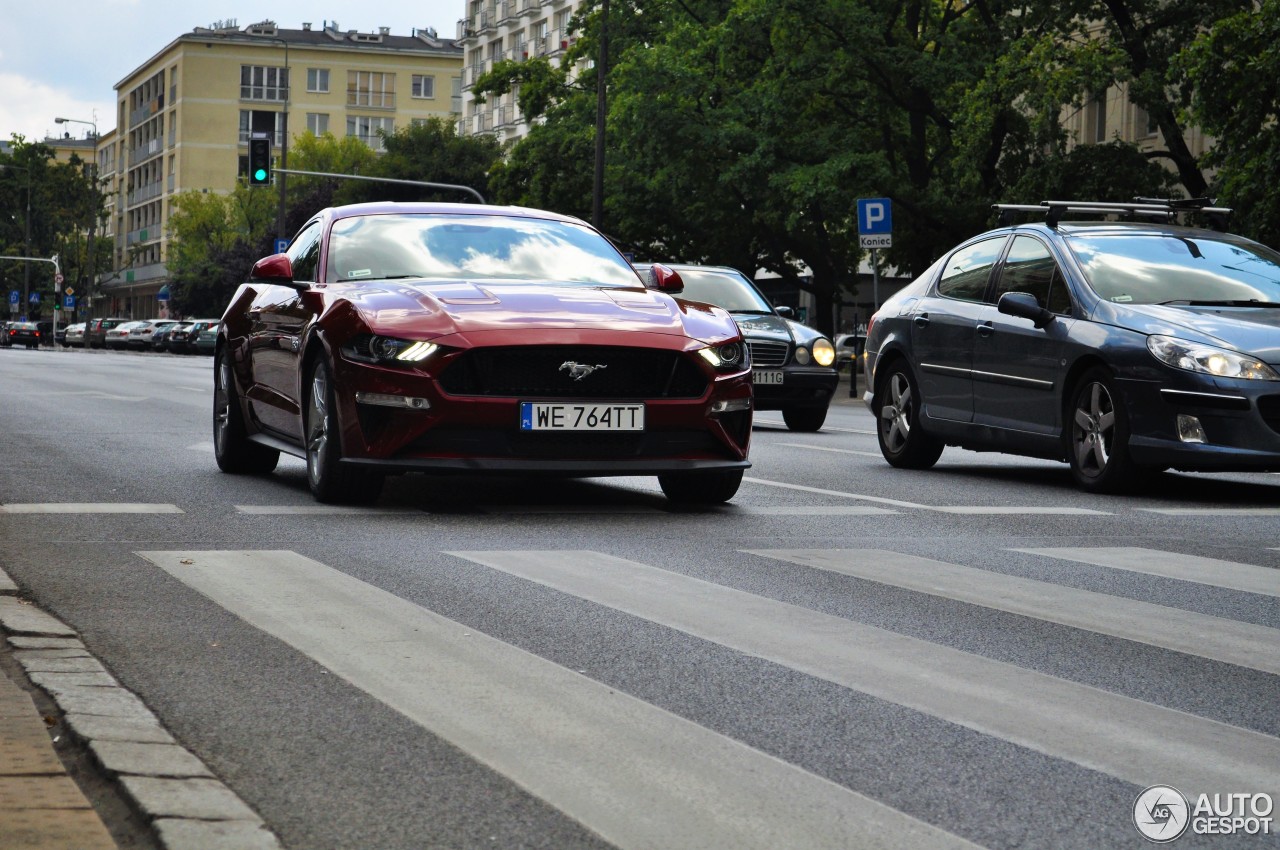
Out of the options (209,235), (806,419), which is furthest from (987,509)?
(209,235)

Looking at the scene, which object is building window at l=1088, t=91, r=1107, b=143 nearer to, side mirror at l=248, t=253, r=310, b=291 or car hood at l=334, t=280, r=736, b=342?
side mirror at l=248, t=253, r=310, b=291

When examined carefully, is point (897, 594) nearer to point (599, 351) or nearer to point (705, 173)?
point (599, 351)

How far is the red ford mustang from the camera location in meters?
8.98

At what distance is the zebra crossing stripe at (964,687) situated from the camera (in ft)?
13.7

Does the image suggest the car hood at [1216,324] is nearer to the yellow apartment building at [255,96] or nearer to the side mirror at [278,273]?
the side mirror at [278,273]

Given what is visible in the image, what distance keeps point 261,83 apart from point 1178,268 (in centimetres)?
12283

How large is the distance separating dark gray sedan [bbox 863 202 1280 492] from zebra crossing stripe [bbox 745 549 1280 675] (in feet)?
10.8

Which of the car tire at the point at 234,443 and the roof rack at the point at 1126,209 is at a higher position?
the roof rack at the point at 1126,209

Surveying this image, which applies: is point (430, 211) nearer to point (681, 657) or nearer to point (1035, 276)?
point (1035, 276)

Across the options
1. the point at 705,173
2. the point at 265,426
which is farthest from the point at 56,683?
the point at 705,173

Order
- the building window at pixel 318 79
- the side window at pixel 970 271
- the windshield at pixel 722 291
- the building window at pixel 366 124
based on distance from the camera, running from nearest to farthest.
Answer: the side window at pixel 970 271
the windshield at pixel 722 291
the building window at pixel 318 79
the building window at pixel 366 124

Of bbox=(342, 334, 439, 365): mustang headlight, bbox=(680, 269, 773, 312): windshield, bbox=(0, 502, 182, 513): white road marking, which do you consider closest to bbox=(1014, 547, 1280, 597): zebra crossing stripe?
bbox=(342, 334, 439, 365): mustang headlight

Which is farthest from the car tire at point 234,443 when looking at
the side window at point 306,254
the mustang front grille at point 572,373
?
the mustang front grille at point 572,373

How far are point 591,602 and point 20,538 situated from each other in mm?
2961
